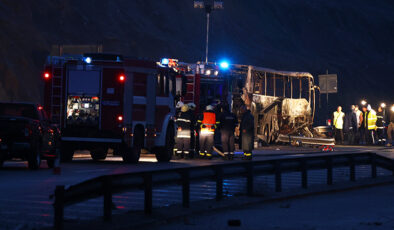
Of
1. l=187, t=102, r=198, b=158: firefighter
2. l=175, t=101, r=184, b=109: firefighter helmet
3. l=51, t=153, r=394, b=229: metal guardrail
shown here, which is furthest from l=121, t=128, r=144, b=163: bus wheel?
l=51, t=153, r=394, b=229: metal guardrail

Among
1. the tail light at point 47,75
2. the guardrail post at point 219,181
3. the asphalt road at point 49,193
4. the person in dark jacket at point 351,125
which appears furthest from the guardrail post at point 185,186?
the person in dark jacket at point 351,125

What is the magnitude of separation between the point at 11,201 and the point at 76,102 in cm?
1079

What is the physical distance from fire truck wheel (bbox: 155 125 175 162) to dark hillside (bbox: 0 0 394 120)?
2704cm

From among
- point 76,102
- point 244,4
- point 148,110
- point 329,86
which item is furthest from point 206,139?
point 244,4

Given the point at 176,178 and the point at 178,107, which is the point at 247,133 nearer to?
the point at 178,107

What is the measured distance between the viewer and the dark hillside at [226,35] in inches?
2425

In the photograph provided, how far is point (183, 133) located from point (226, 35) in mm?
80035

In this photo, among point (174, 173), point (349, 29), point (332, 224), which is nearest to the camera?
point (332, 224)

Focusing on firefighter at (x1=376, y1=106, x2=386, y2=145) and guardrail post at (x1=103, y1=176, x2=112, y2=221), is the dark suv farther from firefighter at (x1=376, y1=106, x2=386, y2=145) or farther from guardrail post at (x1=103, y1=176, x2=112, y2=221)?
firefighter at (x1=376, y1=106, x2=386, y2=145)

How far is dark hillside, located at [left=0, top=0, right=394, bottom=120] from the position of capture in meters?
61.6

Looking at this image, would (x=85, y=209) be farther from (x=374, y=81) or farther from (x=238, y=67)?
(x=374, y=81)

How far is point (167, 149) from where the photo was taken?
2564 centimetres

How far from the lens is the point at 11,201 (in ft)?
41.6

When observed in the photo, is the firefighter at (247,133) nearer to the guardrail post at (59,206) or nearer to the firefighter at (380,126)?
the guardrail post at (59,206)
